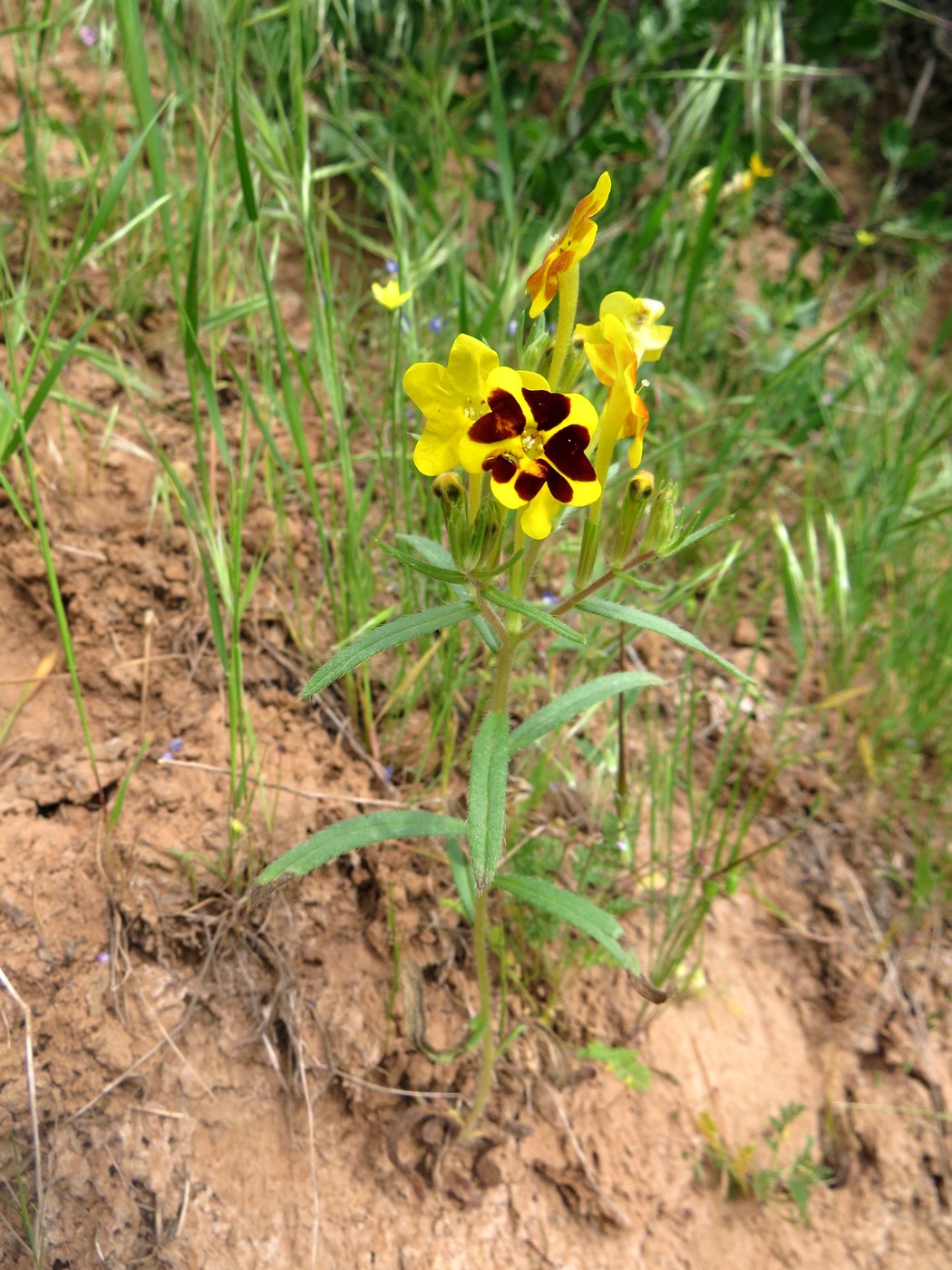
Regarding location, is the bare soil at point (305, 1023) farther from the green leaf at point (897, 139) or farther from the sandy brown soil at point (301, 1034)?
the green leaf at point (897, 139)

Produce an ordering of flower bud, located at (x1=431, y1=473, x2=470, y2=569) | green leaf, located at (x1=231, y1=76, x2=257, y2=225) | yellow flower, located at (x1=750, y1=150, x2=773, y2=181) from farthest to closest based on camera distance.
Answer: yellow flower, located at (x1=750, y1=150, x2=773, y2=181)
green leaf, located at (x1=231, y1=76, x2=257, y2=225)
flower bud, located at (x1=431, y1=473, x2=470, y2=569)

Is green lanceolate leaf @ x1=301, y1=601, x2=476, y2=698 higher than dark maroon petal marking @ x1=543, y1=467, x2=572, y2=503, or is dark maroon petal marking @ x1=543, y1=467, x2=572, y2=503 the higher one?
dark maroon petal marking @ x1=543, y1=467, x2=572, y2=503

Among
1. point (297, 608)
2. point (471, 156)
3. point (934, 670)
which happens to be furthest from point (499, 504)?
point (471, 156)

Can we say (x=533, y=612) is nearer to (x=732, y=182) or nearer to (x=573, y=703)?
(x=573, y=703)

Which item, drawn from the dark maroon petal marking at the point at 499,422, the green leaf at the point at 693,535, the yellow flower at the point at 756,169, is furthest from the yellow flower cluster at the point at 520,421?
the yellow flower at the point at 756,169

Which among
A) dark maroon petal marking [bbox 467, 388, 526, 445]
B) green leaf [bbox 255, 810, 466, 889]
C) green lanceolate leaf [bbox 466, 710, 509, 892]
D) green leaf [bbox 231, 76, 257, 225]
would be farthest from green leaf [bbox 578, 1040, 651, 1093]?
green leaf [bbox 231, 76, 257, 225]

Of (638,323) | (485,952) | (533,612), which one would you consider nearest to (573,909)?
(485,952)

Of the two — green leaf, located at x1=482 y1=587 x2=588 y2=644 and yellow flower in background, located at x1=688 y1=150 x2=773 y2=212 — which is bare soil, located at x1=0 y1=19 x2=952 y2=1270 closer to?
green leaf, located at x1=482 y1=587 x2=588 y2=644
